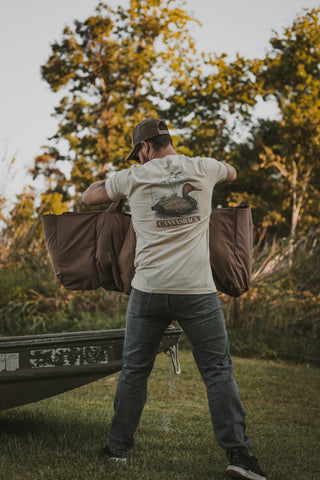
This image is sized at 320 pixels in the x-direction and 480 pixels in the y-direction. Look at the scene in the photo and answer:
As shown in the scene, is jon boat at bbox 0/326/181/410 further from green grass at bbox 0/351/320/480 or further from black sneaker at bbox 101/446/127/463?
black sneaker at bbox 101/446/127/463

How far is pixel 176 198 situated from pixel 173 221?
0.13m

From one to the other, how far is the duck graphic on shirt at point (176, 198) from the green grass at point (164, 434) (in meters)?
1.42

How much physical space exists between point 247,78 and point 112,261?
16.8m

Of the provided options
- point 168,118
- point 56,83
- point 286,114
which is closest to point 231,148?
point 286,114

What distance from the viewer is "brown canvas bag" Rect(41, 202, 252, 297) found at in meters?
3.50

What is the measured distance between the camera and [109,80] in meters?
19.0

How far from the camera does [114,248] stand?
11.8 feet

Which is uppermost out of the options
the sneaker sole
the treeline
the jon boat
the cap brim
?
the treeline

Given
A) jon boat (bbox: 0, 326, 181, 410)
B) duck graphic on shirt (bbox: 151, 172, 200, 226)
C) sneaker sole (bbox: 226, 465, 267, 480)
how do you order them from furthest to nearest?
jon boat (bbox: 0, 326, 181, 410)
duck graphic on shirt (bbox: 151, 172, 200, 226)
sneaker sole (bbox: 226, 465, 267, 480)

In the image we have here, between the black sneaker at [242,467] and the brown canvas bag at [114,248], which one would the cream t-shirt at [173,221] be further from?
the black sneaker at [242,467]

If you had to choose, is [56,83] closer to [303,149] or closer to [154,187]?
[303,149]

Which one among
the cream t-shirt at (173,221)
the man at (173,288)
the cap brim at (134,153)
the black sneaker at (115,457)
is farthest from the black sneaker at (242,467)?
the cap brim at (134,153)

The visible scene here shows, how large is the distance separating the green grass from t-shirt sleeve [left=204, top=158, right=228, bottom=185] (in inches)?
64.3

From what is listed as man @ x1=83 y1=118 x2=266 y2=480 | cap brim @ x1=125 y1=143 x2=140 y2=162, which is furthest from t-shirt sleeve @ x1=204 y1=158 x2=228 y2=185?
cap brim @ x1=125 y1=143 x2=140 y2=162
